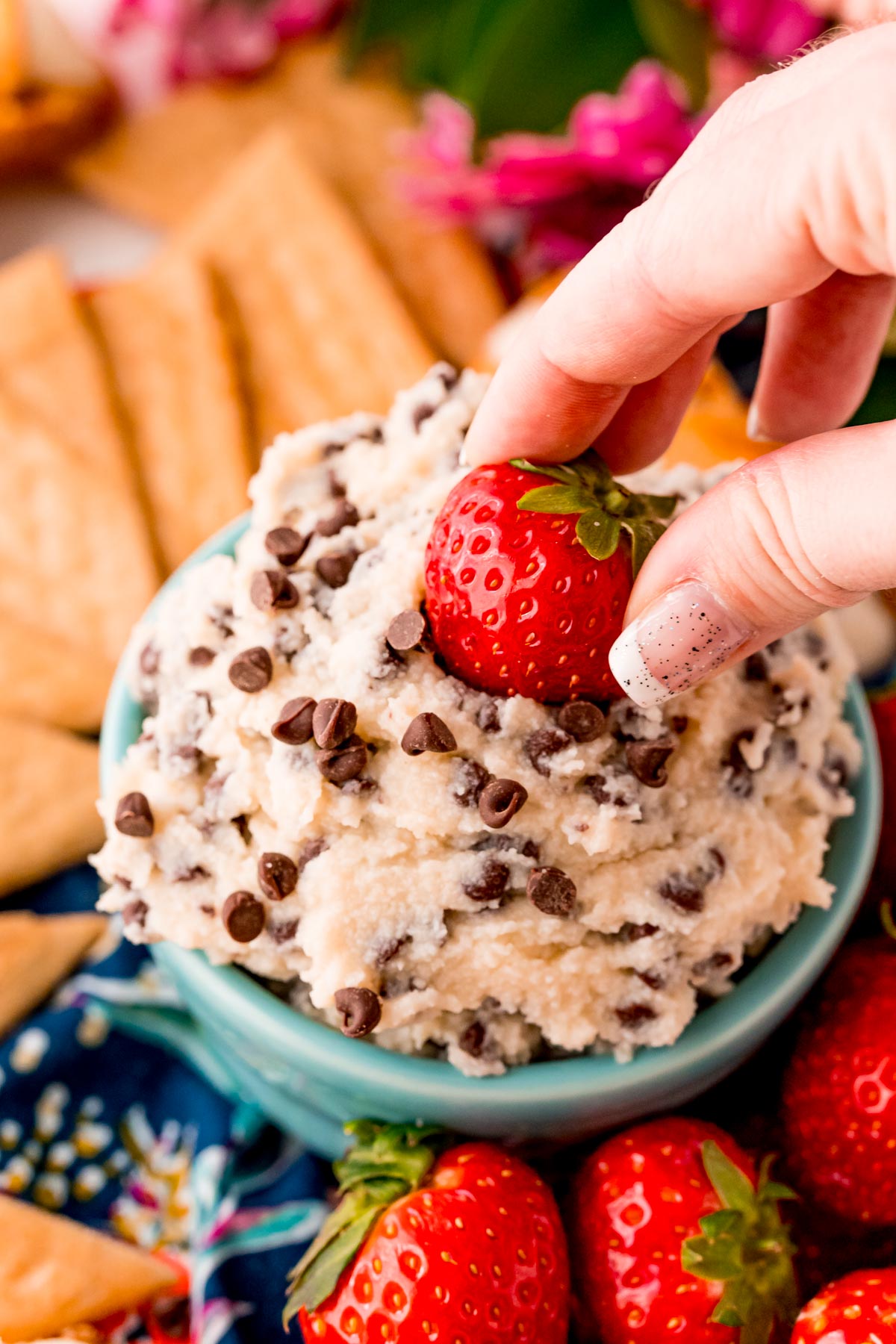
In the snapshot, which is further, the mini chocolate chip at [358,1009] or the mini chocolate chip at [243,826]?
the mini chocolate chip at [243,826]

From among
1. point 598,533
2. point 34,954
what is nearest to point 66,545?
point 34,954

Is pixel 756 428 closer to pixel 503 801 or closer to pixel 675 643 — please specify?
pixel 675 643

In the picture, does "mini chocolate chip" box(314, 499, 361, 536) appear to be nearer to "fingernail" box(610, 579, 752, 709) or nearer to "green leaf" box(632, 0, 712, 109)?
"fingernail" box(610, 579, 752, 709)

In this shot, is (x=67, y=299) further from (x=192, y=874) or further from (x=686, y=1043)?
(x=686, y=1043)

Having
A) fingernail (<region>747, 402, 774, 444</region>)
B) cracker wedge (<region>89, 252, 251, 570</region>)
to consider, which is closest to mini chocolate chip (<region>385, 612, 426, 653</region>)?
fingernail (<region>747, 402, 774, 444</region>)

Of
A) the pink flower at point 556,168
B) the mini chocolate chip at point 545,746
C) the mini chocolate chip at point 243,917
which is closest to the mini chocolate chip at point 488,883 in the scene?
the mini chocolate chip at point 545,746

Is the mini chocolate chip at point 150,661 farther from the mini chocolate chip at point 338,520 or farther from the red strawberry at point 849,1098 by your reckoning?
the red strawberry at point 849,1098
